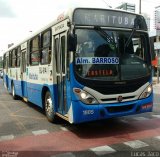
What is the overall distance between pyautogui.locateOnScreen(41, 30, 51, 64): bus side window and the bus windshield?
1.97 meters

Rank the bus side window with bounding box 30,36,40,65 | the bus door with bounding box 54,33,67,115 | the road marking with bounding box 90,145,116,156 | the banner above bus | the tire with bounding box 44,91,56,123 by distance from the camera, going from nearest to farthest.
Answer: the road marking with bounding box 90,145,116,156
the banner above bus
the bus door with bounding box 54,33,67,115
the tire with bounding box 44,91,56,123
the bus side window with bounding box 30,36,40,65

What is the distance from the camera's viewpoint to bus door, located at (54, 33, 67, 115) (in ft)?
27.1

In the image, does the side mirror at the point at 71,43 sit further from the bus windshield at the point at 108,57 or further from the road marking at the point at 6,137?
the road marking at the point at 6,137

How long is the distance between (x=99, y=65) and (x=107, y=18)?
48.8 inches

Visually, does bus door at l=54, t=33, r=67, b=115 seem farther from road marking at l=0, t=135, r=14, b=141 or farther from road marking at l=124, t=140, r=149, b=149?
road marking at l=124, t=140, r=149, b=149

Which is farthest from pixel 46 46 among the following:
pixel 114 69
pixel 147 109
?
pixel 147 109

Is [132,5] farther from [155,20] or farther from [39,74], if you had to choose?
[39,74]

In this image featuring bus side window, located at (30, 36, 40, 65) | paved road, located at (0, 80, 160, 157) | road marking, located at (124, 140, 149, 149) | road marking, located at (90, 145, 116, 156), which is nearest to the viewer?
road marking, located at (90, 145, 116, 156)

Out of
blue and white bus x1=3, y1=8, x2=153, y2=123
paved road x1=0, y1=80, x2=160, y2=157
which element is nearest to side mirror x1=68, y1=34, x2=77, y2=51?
blue and white bus x1=3, y1=8, x2=153, y2=123

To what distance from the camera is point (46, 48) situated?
9820mm

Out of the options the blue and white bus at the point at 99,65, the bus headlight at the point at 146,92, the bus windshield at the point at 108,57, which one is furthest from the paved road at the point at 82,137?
the bus windshield at the point at 108,57

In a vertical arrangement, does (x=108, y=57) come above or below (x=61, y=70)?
above

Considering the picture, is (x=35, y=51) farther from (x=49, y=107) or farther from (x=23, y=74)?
(x=23, y=74)

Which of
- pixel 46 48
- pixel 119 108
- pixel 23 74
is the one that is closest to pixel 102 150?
pixel 119 108
